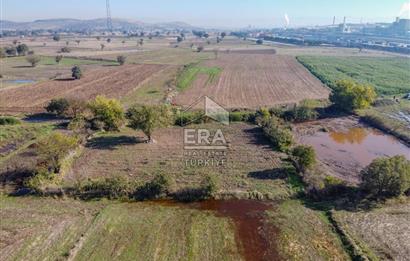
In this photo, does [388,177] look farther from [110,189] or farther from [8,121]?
[8,121]

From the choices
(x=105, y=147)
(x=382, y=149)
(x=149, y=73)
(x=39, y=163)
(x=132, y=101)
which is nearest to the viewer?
(x=39, y=163)

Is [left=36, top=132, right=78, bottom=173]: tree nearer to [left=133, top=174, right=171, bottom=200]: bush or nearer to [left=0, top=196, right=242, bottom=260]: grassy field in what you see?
[left=0, top=196, right=242, bottom=260]: grassy field

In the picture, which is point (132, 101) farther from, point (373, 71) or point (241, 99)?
point (373, 71)

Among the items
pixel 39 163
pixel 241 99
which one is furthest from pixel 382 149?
pixel 39 163

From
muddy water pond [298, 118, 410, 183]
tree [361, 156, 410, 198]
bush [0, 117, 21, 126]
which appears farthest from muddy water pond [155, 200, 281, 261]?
bush [0, 117, 21, 126]

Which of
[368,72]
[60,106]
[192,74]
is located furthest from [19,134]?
[368,72]

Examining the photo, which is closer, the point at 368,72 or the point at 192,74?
the point at 192,74

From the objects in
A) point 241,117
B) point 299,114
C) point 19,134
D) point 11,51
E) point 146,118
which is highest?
point 11,51

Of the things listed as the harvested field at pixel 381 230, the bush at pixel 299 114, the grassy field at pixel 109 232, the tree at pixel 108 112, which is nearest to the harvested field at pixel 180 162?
the tree at pixel 108 112
